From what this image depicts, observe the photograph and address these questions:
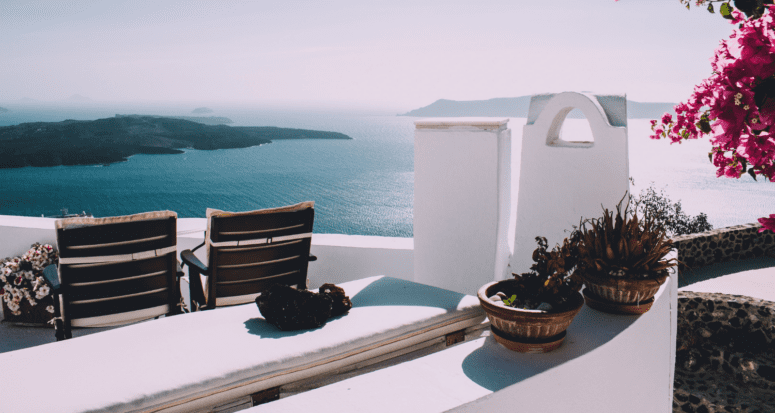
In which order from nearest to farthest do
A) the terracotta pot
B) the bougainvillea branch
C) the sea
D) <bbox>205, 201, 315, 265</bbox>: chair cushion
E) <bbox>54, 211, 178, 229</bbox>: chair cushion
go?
the bougainvillea branch
<bbox>54, 211, 178, 229</bbox>: chair cushion
<bbox>205, 201, 315, 265</bbox>: chair cushion
the terracotta pot
the sea

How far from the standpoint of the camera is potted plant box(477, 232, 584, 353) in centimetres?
126

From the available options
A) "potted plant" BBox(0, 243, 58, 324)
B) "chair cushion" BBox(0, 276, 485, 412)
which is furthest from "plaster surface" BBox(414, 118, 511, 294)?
"potted plant" BBox(0, 243, 58, 324)

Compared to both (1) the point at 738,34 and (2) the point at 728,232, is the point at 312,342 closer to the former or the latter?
(1) the point at 738,34

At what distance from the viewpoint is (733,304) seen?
566cm

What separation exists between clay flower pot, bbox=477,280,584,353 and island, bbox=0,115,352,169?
34.8 metres

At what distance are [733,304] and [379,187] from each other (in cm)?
3786

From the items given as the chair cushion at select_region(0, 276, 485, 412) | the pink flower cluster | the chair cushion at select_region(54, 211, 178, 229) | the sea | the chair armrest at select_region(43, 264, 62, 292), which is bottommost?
the sea

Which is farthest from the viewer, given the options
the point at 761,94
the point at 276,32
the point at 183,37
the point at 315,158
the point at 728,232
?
the point at 315,158

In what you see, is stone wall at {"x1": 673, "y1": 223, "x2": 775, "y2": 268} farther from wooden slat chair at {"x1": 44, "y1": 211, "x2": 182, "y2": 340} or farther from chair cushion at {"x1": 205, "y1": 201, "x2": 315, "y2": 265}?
wooden slat chair at {"x1": 44, "y1": 211, "x2": 182, "y2": 340}

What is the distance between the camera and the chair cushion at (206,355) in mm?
1191

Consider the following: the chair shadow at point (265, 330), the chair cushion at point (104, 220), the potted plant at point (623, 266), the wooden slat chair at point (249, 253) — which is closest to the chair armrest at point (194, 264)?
the wooden slat chair at point (249, 253)

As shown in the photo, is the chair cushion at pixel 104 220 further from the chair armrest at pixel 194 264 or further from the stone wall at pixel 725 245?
the stone wall at pixel 725 245

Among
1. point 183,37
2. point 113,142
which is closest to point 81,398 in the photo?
point 113,142

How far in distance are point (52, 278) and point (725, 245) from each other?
9.77 m
